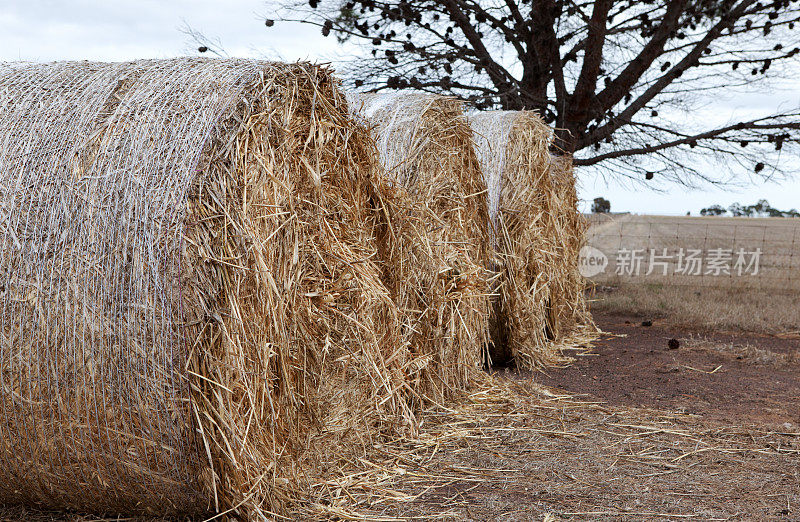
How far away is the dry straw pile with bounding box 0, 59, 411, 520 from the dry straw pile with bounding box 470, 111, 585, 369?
280 centimetres

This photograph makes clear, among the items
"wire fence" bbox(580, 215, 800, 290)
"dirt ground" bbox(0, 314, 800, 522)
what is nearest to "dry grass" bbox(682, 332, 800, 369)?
"dirt ground" bbox(0, 314, 800, 522)

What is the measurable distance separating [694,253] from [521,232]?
24.8 feet

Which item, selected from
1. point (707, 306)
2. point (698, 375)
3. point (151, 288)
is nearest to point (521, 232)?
point (698, 375)

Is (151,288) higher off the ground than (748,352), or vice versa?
(151,288)

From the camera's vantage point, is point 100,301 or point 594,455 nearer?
point 100,301

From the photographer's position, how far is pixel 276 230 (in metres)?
2.99

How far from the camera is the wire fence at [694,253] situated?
1149 cm

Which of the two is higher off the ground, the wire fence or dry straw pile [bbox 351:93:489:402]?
dry straw pile [bbox 351:93:489:402]

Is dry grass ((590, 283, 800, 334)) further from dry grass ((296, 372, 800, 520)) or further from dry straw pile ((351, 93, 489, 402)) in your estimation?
dry grass ((296, 372, 800, 520))

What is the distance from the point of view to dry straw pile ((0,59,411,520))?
2.58m

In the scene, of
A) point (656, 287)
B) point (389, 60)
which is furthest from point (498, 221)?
point (656, 287)

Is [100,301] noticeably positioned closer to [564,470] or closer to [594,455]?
[564,470]

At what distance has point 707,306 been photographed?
897 centimetres

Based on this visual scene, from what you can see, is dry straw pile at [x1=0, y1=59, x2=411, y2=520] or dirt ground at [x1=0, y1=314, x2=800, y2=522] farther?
dirt ground at [x1=0, y1=314, x2=800, y2=522]
